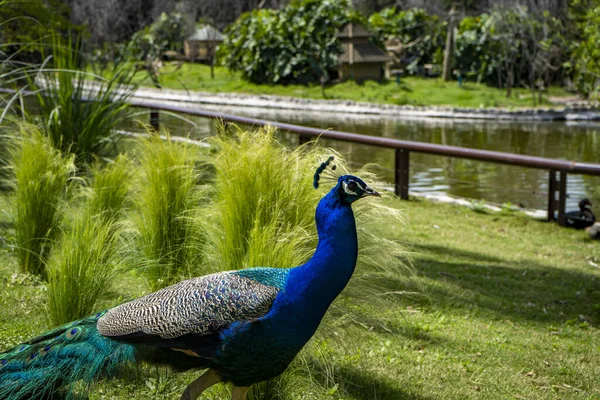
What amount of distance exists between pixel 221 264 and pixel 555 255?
3771mm

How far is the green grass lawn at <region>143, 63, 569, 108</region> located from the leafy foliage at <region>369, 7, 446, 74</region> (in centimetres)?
156

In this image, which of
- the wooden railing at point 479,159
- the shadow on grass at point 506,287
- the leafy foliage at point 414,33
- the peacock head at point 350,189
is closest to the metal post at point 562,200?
the wooden railing at point 479,159

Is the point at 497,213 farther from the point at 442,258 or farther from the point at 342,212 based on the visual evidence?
the point at 342,212

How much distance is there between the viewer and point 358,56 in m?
27.1

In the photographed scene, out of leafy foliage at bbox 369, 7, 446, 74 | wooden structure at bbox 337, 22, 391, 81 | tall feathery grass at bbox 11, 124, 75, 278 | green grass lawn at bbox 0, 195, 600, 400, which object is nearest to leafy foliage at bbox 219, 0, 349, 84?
wooden structure at bbox 337, 22, 391, 81

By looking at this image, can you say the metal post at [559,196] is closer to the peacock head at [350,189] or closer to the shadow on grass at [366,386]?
the shadow on grass at [366,386]

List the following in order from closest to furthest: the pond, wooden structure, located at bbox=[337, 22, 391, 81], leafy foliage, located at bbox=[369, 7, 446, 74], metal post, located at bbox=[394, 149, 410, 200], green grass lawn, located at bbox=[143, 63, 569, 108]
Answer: metal post, located at bbox=[394, 149, 410, 200]
the pond
green grass lawn, located at bbox=[143, 63, 569, 108]
wooden structure, located at bbox=[337, 22, 391, 81]
leafy foliage, located at bbox=[369, 7, 446, 74]

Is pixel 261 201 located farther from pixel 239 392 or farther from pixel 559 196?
pixel 559 196

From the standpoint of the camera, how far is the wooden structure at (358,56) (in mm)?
27141

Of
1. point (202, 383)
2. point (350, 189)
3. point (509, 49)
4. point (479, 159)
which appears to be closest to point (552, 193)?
point (479, 159)

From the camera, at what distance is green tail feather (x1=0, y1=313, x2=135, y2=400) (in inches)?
95.7

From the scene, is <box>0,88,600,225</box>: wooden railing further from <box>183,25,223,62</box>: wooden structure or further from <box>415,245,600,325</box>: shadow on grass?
<box>183,25,223,62</box>: wooden structure

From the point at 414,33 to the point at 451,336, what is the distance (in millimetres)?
28811

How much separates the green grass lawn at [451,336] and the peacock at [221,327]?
189 mm
